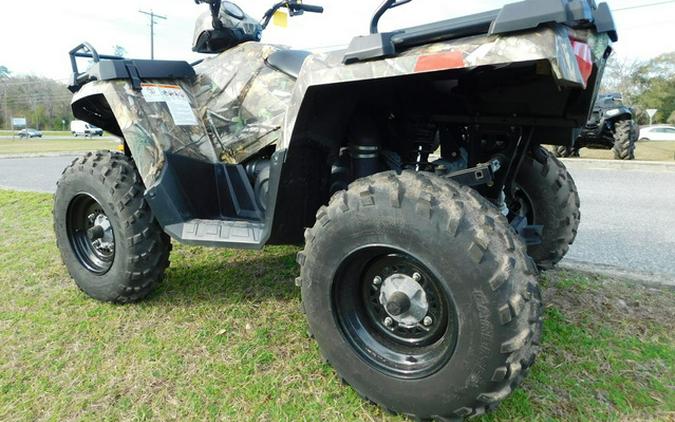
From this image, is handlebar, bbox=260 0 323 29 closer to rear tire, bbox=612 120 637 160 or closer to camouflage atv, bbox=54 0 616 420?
camouflage atv, bbox=54 0 616 420

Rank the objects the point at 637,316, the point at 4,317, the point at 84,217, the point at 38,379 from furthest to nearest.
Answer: the point at 84,217 < the point at 4,317 < the point at 637,316 < the point at 38,379

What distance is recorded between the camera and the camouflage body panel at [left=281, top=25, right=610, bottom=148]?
1488 millimetres

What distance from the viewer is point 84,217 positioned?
11.3ft

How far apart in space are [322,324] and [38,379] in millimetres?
1464

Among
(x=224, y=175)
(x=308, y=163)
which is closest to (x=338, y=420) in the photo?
(x=308, y=163)

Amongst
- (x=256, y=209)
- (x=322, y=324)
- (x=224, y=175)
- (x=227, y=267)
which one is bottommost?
(x=227, y=267)

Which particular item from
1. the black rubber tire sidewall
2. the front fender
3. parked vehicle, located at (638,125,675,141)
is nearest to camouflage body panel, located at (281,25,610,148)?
the front fender

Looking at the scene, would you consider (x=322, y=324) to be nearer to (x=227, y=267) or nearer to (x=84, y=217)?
(x=227, y=267)

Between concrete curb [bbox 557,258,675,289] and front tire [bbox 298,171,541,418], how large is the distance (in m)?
2.11

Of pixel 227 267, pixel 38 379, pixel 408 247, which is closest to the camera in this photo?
pixel 408 247

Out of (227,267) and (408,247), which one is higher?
(408,247)

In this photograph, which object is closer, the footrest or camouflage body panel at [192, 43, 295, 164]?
the footrest

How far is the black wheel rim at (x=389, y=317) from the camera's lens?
6.31 ft

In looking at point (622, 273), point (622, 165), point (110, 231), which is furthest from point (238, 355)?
point (622, 165)
